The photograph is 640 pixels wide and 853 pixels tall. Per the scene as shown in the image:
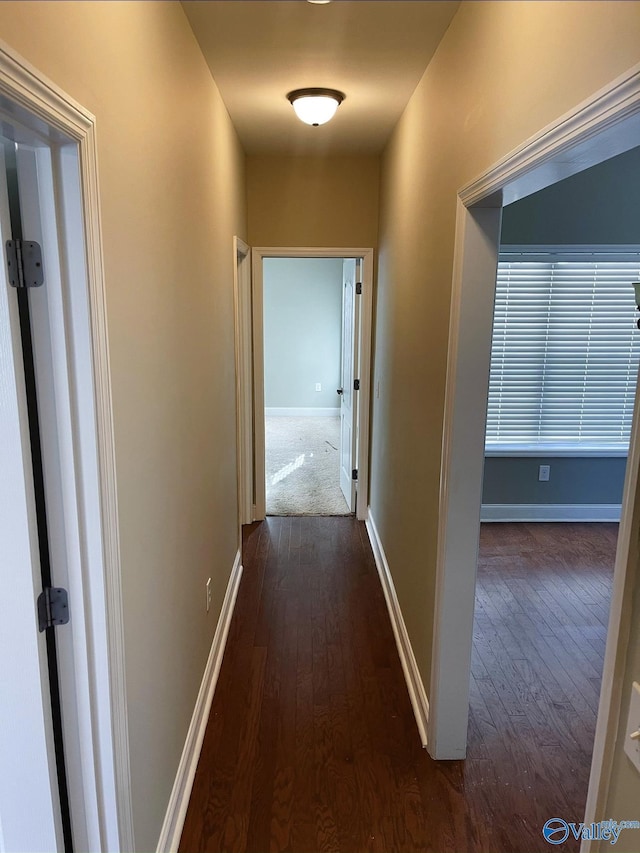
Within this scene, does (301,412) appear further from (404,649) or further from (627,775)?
(627,775)

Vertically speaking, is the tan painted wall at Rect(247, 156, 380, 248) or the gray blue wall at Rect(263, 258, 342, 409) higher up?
the tan painted wall at Rect(247, 156, 380, 248)

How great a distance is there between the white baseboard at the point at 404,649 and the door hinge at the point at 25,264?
2054 mm

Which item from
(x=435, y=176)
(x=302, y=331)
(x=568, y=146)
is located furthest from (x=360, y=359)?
(x=302, y=331)

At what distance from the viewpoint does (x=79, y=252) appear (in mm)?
1051

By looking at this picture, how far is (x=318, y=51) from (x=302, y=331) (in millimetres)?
5697

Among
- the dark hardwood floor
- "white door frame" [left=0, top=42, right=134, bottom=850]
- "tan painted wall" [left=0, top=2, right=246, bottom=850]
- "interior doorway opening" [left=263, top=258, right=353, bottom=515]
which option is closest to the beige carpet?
"interior doorway opening" [left=263, top=258, right=353, bottom=515]

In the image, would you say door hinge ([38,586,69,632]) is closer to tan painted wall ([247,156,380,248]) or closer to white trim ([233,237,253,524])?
white trim ([233,237,253,524])

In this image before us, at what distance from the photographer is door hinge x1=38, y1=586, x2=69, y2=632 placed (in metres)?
1.16

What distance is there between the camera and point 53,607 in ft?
3.85

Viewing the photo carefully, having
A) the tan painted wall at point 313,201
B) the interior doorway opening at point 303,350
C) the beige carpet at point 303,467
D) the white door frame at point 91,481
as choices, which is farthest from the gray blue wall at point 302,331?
the white door frame at point 91,481

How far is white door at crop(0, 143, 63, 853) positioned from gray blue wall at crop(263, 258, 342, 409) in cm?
680

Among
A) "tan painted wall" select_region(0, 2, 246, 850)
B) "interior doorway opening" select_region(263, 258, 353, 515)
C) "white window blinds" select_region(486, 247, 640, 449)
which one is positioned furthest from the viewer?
"interior doorway opening" select_region(263, 258, 353, 515)

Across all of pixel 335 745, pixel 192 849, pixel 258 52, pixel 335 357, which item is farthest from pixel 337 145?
pixel 335 357

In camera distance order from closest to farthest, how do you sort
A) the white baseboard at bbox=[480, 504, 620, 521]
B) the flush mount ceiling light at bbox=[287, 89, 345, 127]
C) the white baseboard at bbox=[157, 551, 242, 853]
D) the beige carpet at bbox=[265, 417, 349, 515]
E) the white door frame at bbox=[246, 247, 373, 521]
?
the white baseboard at bbox=[157, 551, 242, 853] → the flush mount ceiling light at bbox=[287, 89, 345, 127] → the white door frame at bbox=[246, 247, 373, 521] → the white baseboard at bbox=[480, 504, 620, 521] → the beige carpet at bbox=[265, 417, 349, 515]
